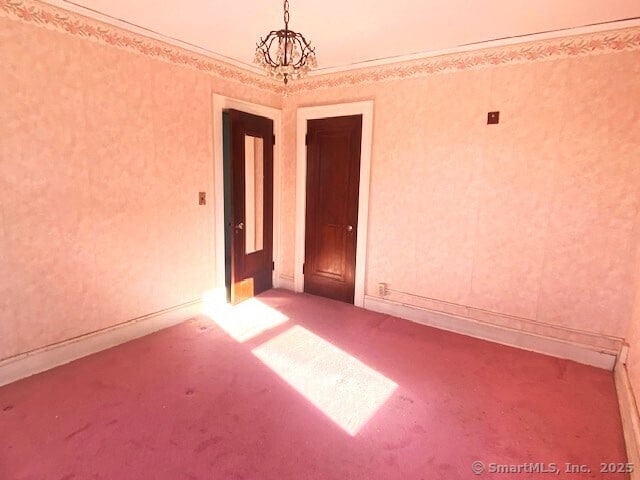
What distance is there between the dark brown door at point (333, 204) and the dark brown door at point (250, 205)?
1.70 ft

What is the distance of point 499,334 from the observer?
11.1 ft

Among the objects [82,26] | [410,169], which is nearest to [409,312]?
[410,169]

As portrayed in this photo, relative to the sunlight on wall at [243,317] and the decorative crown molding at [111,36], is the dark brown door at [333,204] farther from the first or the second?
the decorative crown molding at [111,36]

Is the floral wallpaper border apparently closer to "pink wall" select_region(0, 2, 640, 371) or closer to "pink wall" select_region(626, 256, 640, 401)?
"pink wall" select_region(0, 2, 640, 371)

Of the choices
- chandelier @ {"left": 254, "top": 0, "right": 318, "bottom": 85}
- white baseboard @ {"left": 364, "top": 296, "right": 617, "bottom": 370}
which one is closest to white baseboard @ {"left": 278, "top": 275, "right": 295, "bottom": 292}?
white baseboard @ {"left": 364, "top": 296, "right": 617, "bottom": 370}

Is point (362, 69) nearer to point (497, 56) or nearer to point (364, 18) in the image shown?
point (364, 18)

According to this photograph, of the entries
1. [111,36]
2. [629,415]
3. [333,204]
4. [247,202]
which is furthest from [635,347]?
[111,36]

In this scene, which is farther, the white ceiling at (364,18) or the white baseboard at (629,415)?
the white ceiling at (364,18)

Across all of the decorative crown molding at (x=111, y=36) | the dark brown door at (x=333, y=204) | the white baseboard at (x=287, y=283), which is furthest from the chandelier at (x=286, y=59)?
the white baseboard at (x=287, y=283)

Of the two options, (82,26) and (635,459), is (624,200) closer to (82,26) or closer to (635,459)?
(635,459)

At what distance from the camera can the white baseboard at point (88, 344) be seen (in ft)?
8.43

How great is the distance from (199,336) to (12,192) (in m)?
1.82

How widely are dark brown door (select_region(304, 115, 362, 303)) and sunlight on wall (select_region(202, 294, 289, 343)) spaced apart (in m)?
0.82

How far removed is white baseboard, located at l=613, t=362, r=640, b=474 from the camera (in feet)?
6.40
